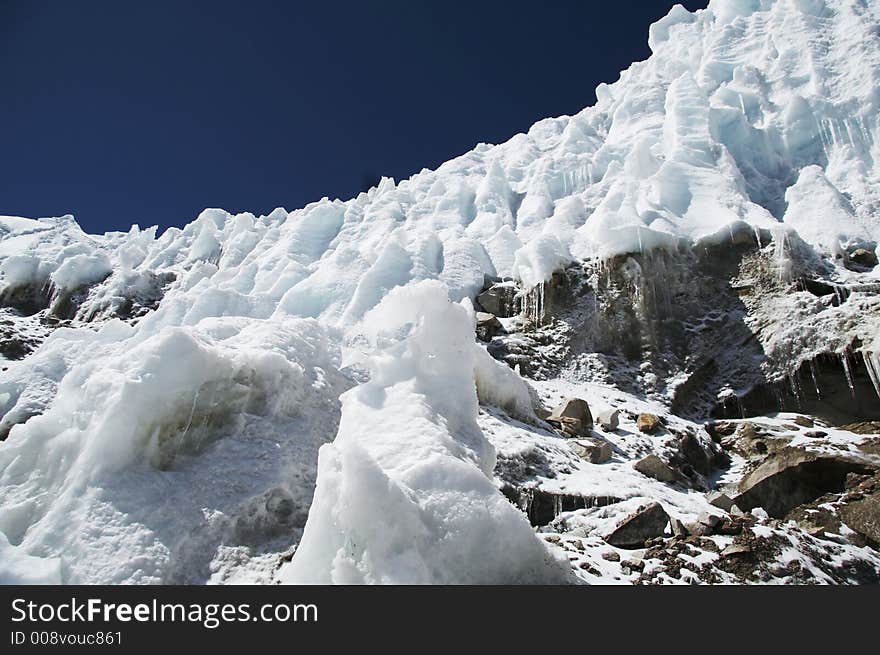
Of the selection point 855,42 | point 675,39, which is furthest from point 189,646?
point 675,39

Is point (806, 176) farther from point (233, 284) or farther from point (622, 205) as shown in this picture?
point (233, 284)

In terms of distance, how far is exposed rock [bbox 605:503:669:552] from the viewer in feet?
26.3

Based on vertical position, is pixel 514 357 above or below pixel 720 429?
above

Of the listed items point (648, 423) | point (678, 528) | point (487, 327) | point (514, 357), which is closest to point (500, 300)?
point (487, 327)

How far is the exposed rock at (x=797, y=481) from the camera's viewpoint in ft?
35.8

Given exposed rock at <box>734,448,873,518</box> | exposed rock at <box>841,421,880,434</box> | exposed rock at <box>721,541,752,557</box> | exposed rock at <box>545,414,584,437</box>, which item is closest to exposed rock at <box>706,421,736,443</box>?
exposed rock at <box>841,421,880,434</box>

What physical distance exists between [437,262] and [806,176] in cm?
1850

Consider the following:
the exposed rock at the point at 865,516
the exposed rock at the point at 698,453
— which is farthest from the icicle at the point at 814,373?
the exposed rock at the point at 865,516

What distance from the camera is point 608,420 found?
1656cm

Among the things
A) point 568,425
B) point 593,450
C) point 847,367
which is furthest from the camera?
point 847,367

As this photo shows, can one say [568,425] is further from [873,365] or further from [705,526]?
[873,365]

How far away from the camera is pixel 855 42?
30500 millimetres

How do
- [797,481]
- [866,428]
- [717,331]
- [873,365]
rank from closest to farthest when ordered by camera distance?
[797,481] → [866,428] → [873,365] → [717,331]

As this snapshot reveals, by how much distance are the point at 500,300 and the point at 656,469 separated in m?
14.0
